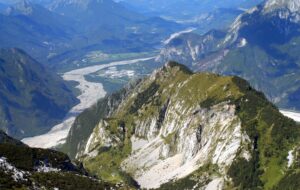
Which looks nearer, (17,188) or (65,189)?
(17,188)

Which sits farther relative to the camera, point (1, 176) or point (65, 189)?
point (65, 189)

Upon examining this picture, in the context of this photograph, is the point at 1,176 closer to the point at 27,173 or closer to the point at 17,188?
the point at 17,188

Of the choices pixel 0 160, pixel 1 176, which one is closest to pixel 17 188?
pixel 1 176

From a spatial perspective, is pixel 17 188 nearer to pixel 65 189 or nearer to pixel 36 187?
pixel 36 187

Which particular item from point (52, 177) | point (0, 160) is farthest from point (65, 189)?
point (0, 160)

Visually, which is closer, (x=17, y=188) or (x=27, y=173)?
(x=17, y=188)

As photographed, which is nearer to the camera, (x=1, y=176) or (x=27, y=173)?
(x=1, y=176)

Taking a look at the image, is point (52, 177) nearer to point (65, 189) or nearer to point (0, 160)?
point (65, 189)
